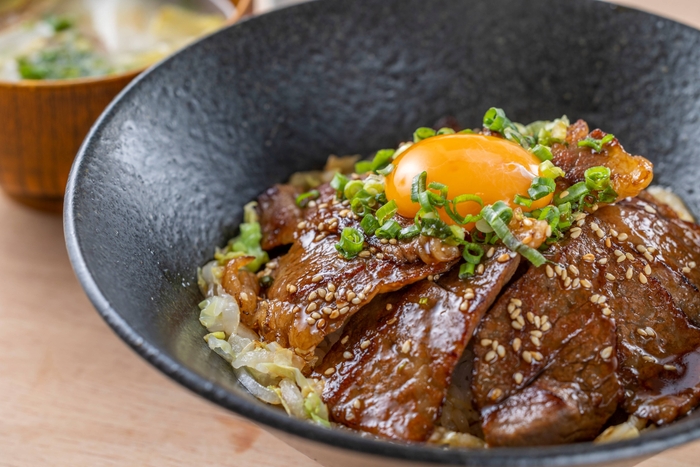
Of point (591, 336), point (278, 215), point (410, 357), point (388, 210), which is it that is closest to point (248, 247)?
point (278, 215)

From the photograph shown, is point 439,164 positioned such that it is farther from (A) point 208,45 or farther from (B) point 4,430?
(B) point 4,430

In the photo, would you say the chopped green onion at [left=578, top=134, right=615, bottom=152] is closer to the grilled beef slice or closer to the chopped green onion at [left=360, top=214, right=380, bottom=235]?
the grilled beef slice

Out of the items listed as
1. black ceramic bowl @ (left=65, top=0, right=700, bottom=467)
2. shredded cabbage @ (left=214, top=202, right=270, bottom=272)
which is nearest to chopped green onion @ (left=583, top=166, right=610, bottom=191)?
black ceramic bowl @ (left=65, top=0, right=700, bottom=467)

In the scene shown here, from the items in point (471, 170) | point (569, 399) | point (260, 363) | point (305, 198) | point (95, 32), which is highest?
point (471, 170)

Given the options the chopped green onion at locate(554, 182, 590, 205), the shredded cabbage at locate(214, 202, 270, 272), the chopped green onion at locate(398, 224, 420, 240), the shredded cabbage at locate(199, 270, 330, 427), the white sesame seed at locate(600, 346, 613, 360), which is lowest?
the shredded cabbage at locate(199, 270, 330, 427)

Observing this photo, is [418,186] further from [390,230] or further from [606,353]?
[606,353]

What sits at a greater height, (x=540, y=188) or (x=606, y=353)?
(x=540, y=188)
